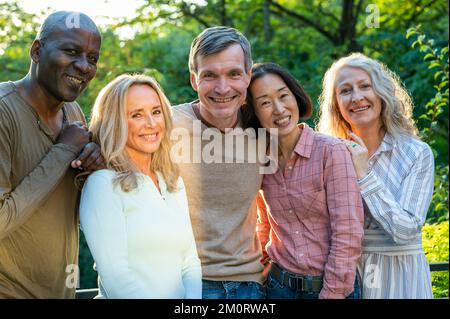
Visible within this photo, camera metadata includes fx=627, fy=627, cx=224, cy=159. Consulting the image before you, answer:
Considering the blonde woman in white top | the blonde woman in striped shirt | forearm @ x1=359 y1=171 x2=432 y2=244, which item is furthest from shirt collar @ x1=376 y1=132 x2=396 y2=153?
the blonde woman in white top

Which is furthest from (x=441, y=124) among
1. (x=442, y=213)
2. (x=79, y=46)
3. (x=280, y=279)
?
(x=79, y=46)

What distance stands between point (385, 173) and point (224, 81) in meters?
1.01

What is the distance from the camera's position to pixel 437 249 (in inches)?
197

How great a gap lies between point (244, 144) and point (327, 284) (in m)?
0.89

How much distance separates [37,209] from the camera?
2.88 metres

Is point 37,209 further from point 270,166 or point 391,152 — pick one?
point 391,152

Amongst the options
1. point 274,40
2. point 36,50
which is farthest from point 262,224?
point 274,40

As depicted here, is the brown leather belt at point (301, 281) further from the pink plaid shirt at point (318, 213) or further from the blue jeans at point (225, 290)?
the blue jeans at point (225, 290)

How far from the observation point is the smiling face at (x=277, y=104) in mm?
3314

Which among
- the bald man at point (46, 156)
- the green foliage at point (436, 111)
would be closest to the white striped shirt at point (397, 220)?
the bald man at point (46, 156)

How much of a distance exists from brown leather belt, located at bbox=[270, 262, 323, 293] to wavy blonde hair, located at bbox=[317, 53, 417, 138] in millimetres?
944

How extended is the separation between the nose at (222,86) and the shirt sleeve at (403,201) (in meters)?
0.84
